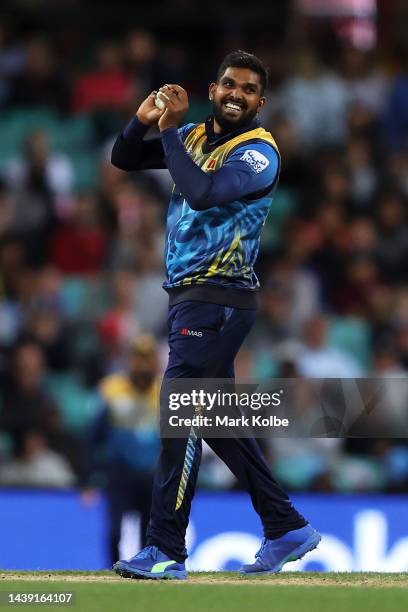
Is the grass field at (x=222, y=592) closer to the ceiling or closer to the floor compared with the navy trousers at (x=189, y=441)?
closer to the floor

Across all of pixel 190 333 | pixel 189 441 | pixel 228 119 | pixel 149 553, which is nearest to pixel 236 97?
pixel 228 119

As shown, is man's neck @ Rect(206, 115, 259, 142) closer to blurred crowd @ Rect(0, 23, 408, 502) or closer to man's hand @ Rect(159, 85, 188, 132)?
man's hand @ Rect(159, 85, 188, 132)

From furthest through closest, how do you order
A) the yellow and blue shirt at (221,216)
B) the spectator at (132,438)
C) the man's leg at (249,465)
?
the spectator at (132,438) < the man's leg at (249,465) < the yellow and blue shirt at (221,216)

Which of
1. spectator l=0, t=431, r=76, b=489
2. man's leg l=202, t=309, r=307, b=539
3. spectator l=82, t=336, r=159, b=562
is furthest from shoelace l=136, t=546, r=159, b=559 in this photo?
spectator l=0, t=431, r=76, b=489

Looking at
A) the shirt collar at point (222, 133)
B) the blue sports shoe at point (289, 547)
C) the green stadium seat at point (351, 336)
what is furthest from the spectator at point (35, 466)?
the shirt collar at point (222, 133)

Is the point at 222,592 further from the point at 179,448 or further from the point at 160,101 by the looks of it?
the point at 160,101

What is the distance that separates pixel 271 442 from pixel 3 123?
5163mm

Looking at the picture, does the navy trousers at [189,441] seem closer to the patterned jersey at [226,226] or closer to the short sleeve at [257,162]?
the patterned jersey at [226,226]

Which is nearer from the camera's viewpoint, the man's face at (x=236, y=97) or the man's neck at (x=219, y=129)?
the man's face at (x=236, y=97)

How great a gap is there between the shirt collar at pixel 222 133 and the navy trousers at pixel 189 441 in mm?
724

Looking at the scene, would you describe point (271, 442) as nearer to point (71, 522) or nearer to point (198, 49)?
point (71, 522)

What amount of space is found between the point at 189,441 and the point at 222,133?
133 cm

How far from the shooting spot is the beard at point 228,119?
6488mm

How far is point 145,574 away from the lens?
20.9ft
